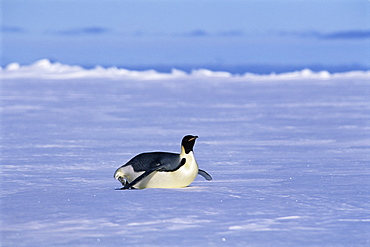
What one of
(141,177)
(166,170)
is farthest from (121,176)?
(166,170)

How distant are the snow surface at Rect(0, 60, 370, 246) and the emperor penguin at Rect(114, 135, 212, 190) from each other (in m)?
0.17

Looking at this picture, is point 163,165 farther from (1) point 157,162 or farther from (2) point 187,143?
(2) point 187,143

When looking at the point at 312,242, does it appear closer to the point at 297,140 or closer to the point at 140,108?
the point at 297,140

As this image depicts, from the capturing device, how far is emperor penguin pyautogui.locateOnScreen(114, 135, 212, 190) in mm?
6219

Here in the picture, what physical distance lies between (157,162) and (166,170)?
0.14 metres

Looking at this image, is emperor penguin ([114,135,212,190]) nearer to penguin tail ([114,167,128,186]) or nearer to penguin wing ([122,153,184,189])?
penguin wing ([122,153,184,189])

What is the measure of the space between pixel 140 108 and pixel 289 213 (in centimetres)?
1551

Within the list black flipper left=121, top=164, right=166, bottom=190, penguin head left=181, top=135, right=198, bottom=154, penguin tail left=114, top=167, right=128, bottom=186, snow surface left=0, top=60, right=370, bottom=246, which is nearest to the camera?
snow surface left=0, top=60, right=370, bottom=246

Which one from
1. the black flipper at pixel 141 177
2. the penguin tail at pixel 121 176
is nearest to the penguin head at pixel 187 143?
the black flipper at pixel 141 177

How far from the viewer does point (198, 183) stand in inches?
268

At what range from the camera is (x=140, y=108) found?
67.2ft

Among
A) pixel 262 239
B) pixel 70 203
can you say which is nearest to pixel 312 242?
pixel 262 239

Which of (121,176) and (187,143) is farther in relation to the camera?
(121,176)

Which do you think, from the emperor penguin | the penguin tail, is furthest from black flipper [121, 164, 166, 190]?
the penguin tail
